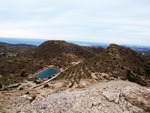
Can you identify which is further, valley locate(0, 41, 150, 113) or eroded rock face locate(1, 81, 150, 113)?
valley locate(0, 41, 150, 113)

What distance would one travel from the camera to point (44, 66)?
75.0 meters

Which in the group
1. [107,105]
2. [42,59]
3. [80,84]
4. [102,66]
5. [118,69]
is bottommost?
[80,84]

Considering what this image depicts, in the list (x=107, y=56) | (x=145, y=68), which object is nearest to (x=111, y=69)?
(x=107, y=56)

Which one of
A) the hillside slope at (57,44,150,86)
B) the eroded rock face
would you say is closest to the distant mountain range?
the hillside slope at (57,44,150,86)

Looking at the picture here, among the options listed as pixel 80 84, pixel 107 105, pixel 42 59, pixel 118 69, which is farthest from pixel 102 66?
pixel 42 59

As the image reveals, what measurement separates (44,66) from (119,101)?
67025 millimetres

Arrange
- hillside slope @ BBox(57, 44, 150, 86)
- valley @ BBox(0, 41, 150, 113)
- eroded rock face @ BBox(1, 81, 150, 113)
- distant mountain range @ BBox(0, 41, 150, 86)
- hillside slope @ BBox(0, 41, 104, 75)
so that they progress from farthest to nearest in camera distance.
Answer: hillside slope @ BBox(0, 41, 104, 75), distant mountain range @ BBox(0, 41, 150, 86), hillside slope @ BBox(57, 44, 150, 86), valley @ BBox(0, 41, 150, 113), eroded rock face @ BBox(1, 81, 150, 113)

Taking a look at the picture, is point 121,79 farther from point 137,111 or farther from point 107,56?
point 137,111

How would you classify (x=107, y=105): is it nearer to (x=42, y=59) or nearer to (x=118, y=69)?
(x=118, y=69)

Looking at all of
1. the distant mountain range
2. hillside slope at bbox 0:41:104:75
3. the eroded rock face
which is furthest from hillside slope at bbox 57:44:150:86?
hillside slope at bbox 0:41:104:75

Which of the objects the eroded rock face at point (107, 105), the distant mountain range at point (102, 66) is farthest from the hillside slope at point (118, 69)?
the eroded rock face at point (107, 105)

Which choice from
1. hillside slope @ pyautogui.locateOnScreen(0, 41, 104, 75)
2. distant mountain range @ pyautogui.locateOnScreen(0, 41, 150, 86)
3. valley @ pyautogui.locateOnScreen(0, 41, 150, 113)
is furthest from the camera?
hillside slope @ pyautogui.locateOnScreen(0, 41, 104, 75)

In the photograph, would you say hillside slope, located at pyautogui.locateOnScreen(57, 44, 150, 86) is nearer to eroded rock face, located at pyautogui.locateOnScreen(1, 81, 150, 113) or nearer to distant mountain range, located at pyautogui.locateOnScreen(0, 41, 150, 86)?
distant mountain range, located at pyautogui.locateOnScreen(0, 41, 150, 86)

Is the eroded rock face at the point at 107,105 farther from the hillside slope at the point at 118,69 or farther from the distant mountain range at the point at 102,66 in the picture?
the hillside slope at the point at 118,69
